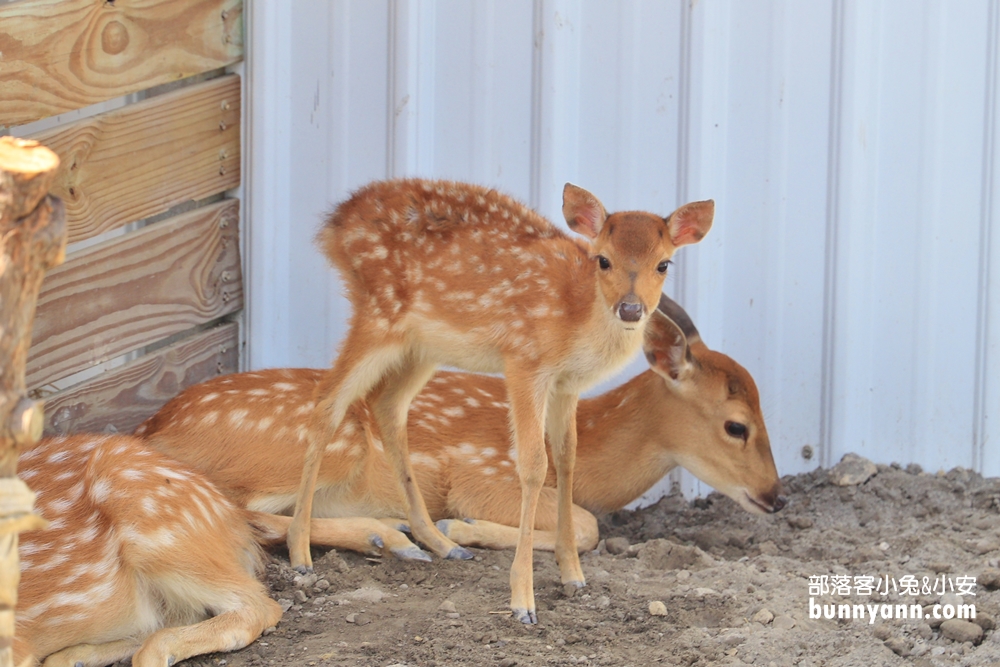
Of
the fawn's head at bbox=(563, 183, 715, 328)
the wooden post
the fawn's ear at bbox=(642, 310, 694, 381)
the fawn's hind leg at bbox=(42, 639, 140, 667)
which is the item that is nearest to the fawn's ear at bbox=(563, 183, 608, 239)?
the fawn's head at bbox=(563, 183, 715, 328)

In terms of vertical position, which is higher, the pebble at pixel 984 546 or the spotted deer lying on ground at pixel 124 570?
the spotted deer lying on ground at pixel 124 570

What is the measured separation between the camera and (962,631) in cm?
340

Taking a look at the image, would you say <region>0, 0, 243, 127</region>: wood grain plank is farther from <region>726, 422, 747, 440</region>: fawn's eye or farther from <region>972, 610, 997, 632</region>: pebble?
<region>972, 610, 997, 632</region>: pebble

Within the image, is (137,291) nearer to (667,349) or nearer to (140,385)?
(140,385)

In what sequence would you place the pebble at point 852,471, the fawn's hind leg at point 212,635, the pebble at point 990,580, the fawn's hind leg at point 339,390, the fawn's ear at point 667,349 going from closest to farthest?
the fawn's hind leg at point 212,635 → the pebble at point 990,580 → the fawn's hind leg at point 339,390 → the fawn's ear at point 667,349 → the pebble at point 852,471

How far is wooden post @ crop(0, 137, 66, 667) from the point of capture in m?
1.96

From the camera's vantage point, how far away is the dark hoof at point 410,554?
13.7 feet

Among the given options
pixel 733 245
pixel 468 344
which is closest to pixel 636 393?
pixel 733 245

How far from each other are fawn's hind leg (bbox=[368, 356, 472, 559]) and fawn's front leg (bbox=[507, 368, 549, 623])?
0.66 meters

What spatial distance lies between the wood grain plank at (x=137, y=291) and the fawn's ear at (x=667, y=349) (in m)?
1.81

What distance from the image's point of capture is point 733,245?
5.06m

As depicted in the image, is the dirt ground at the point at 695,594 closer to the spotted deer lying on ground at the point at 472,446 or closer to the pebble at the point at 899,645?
the pebble at the point at 899,645

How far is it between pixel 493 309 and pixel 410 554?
3.02 feet

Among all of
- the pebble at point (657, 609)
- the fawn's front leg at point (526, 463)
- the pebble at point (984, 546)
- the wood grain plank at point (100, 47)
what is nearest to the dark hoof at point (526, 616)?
the fawn's front leg at point (526, 463)
